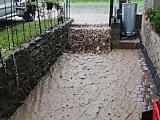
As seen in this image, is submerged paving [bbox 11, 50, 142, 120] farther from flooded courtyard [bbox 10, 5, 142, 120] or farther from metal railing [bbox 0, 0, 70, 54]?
metal railing [bbox 0, 0, 70, 54]

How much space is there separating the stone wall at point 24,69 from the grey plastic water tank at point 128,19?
2.20 metres

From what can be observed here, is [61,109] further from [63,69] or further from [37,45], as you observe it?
[63,69]

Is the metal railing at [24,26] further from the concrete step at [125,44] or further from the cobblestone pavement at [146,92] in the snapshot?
the cobblestone pavement at [146,92]

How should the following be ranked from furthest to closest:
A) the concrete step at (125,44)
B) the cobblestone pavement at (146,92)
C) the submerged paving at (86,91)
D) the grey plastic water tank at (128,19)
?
1. the grey plastic water tank at (128,19)
2. the concrete step at (125,44)
3. the cobblestone pavement at (146,92)
4. the submerged paving at (86,91)

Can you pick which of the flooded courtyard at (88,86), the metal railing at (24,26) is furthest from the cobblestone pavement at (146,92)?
the metal railing at (24,26)

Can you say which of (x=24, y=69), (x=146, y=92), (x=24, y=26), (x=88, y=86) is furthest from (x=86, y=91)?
(x=24, y=26)

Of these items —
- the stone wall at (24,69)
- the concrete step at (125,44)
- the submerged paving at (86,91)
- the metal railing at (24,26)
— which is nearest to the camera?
the stone wall at (24,69)

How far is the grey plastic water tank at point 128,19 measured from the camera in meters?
7.32

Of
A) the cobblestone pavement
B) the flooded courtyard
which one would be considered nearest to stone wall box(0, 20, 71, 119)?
the flooded courtyard

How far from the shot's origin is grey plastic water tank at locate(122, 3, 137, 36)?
288 inches

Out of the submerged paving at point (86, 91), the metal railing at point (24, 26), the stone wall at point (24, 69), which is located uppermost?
the metal railing at point (24, 26)

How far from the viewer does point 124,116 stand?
3.82m

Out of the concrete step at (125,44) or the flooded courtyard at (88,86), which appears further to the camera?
the concrete step at (125,44)

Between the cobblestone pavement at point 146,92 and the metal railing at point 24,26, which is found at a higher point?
the metal railing at point 24,26
